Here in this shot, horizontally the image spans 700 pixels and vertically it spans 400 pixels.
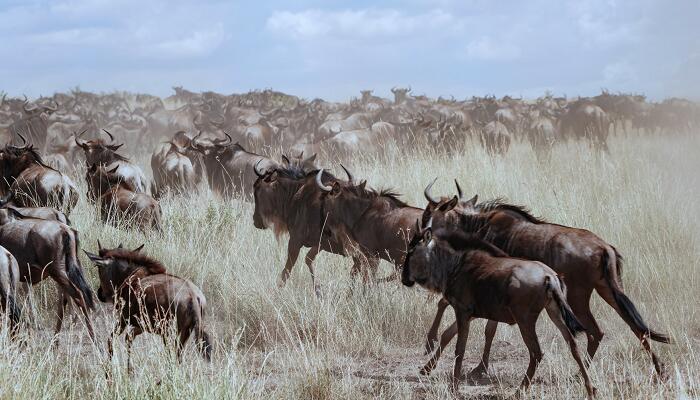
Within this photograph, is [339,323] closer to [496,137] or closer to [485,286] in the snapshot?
[485,286]

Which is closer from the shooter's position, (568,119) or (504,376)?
(504,376)

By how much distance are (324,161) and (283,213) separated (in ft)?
27.1

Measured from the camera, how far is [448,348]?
757cm

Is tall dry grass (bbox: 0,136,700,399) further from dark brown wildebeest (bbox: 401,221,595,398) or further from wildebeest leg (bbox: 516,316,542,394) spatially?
dark brown wildebeest (bbox: 401,221,595,398)

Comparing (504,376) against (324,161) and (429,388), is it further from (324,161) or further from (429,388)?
(324,161)

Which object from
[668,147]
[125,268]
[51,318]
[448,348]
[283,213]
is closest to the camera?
[125,268]

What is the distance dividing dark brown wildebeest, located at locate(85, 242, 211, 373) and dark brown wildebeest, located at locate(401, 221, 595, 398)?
1460 mm

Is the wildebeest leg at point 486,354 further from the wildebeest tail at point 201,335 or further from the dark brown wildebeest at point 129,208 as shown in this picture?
the dark brown wildebeest at point 129,208

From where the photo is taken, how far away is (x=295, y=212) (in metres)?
9.72

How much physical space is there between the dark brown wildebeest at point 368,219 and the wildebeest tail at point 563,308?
2415 millimetres

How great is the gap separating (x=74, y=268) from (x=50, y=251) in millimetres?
223

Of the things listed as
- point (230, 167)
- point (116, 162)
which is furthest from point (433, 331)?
point (230, 167)

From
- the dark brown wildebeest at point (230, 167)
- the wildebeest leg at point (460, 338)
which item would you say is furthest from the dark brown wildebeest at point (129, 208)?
the wildebeest leg at point (460, 338)

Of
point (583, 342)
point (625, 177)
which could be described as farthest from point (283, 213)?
point (625, 177)
